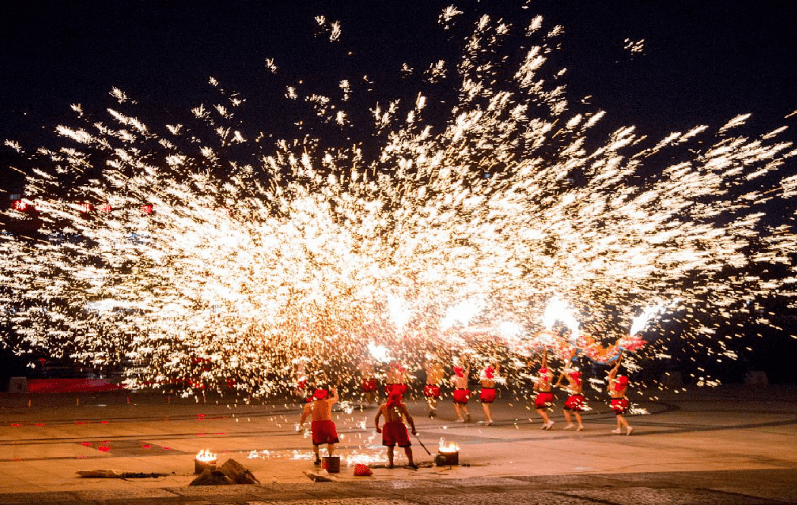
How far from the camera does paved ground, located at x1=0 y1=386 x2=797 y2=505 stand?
7.88 m

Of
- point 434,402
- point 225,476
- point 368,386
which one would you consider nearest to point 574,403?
point 434,402

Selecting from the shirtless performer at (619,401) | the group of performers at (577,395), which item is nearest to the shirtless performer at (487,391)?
the group of performers at (577,395)

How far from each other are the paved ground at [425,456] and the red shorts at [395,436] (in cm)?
43

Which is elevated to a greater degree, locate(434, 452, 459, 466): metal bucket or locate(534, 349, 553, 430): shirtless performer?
locate(534, 349, 553, 430): shirtless performer

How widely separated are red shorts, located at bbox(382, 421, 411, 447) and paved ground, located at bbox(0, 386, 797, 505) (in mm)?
426

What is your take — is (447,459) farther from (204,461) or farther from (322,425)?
(204,461)

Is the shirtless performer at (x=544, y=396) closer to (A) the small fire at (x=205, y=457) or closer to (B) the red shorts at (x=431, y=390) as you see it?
(B) the red shorts at (x=431, y=390)

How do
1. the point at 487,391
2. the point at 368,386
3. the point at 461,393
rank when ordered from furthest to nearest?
the point at 368,386 < the point at 461,393 < the point at 487,391

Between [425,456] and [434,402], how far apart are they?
398 inches

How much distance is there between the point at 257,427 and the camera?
16.5 metres

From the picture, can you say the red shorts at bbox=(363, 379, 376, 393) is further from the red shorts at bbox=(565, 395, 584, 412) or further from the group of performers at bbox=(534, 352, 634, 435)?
the red shorts at bbox=(565, 395, 584, 412)

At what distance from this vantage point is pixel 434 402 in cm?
2223

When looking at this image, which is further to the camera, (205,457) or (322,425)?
(322,425)

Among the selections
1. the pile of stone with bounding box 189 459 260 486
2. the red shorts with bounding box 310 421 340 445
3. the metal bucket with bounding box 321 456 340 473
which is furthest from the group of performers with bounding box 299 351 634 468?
the pile of stone with bounding box 189 459 260 486
